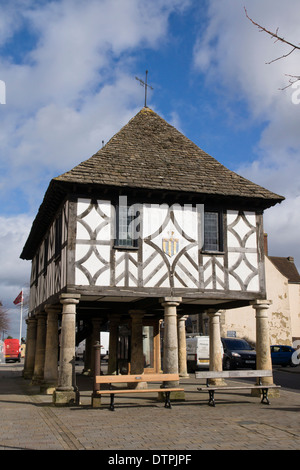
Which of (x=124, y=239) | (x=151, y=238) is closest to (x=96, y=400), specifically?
(x=124, y=239)

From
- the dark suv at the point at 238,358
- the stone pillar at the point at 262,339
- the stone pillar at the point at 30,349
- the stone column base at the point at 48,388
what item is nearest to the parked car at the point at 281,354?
the dark suv at the point at 238,358

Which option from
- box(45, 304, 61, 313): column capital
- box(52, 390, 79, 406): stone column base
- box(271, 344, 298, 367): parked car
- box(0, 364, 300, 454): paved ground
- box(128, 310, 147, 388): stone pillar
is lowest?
box(0, 364, 300, 454): paved ground

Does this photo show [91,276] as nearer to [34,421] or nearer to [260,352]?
[34,421]

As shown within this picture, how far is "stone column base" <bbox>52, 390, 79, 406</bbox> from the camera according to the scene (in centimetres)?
1281

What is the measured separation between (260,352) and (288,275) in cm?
3421

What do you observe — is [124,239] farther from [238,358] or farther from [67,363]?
[238,358]

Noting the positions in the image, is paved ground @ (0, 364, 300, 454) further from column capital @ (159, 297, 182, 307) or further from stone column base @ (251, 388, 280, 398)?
column capital @ (159, 297, 182, 307)

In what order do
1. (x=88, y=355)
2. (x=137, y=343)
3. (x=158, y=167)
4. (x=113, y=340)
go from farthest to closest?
(x=88, y=355)
(x=113, y=340)
(x=137, y=343)
(x=158, y=167)

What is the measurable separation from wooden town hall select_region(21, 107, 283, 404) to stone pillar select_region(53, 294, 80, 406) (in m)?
→ 0.03

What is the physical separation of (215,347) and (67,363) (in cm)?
643

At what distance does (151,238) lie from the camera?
47.5ft

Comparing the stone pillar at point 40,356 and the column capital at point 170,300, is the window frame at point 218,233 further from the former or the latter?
the stone pillar at point 40,356

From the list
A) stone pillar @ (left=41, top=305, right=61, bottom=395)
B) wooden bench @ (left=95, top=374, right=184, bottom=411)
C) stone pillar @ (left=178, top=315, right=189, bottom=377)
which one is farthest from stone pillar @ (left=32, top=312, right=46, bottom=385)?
wooden bench @ (left=95, top=374, right=184, bottom=411)

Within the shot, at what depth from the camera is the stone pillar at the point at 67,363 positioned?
12.9 m
